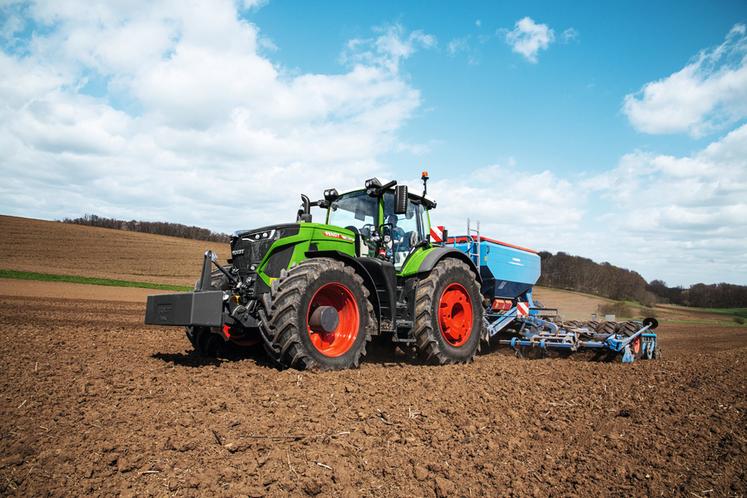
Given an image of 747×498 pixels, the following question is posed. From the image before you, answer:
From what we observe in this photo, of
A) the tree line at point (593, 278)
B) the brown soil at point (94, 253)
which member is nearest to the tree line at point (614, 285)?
the tree line at point (593, 278)

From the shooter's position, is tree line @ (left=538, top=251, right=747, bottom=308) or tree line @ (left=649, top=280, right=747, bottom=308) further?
tree line @ (left=649, top=280, right=747, bottom=308)

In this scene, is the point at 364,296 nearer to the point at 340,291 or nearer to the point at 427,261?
the point at 340,291

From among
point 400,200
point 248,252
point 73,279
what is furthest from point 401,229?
point 73,279

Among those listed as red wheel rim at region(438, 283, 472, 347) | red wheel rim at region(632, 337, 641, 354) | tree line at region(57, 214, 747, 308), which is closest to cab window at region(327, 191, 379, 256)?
red wheel rim at region(438, 283, 472, 347)

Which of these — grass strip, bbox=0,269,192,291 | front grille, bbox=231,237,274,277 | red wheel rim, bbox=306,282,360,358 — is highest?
front grille, bbox=231,237,274,277

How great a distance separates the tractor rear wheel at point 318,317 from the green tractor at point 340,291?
0.04 ft

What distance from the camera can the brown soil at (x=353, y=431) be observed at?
2820 mm

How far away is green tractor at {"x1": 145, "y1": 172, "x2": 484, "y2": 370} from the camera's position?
16.9ft

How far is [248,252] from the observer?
602 cm

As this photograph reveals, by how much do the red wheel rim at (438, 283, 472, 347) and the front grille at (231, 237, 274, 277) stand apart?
2708 millimetres

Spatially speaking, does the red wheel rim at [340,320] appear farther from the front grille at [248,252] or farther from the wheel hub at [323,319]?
the front grille at [248,252]

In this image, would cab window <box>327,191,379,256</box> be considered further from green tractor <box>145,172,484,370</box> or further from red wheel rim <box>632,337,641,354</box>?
red wheel rim <box>632,337,641,354</box>

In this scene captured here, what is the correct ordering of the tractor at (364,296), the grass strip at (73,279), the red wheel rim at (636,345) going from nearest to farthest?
the tractor at (364,296) < the red wheel rim at (636,345) < the grass strip at (73,279)

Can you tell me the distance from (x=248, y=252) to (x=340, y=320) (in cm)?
144
